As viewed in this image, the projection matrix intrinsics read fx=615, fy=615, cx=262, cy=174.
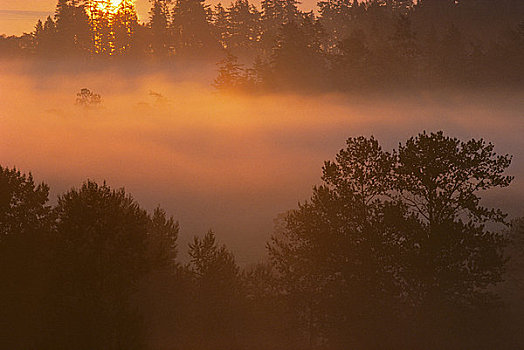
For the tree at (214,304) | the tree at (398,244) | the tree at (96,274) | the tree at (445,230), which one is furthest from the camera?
the tree at (214,304)

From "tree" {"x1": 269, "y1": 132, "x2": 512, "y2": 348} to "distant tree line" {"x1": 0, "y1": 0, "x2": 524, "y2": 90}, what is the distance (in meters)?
64.4

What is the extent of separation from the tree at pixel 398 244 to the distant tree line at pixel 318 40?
64.4m

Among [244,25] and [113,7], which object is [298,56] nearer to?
[244,25]

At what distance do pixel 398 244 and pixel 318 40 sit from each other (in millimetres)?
72101

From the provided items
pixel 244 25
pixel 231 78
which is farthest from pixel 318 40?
pixel 244 25

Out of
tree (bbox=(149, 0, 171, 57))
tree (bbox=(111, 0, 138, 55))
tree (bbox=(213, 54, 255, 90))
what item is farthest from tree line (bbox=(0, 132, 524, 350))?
tree (bbox=(111, 0, 138, 55))

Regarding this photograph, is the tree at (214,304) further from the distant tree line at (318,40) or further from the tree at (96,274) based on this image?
the distant tree line at (318,40)

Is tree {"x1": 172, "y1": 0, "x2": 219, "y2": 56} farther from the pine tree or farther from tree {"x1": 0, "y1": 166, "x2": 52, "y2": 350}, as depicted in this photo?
tree {"x1": 0, "y1": 166, "x2": 52, "y2": 350}

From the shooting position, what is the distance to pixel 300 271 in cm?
3256

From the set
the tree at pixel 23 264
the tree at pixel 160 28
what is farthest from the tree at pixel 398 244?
the tree at pixel 160 28

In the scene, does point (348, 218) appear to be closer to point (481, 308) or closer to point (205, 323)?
point (481, 308)

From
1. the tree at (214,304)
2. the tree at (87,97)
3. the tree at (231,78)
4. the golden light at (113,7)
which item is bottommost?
the tree at (214,304)

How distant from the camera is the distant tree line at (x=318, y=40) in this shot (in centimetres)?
9719

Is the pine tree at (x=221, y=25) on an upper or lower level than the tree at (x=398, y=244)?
upper
